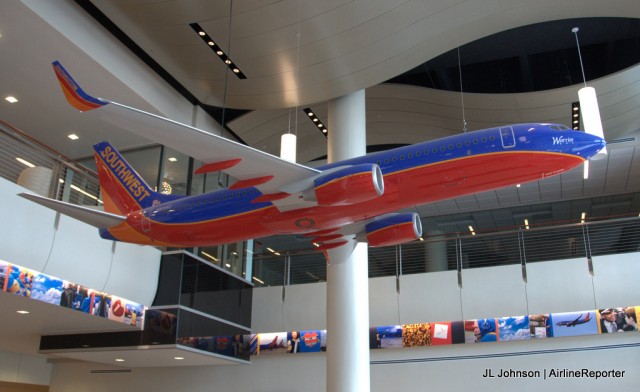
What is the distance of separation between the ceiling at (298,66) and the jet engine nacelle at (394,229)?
4.38 meters

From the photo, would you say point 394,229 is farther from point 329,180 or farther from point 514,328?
point 514,328

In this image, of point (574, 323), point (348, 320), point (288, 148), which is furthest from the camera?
point (574, 323)

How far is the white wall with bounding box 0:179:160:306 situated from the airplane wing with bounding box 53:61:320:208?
14.0 ft

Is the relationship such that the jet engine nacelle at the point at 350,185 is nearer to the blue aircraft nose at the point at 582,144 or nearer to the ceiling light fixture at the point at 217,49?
the blue aircraft nose at the point at 582,144

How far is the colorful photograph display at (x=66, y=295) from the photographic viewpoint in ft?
28.2

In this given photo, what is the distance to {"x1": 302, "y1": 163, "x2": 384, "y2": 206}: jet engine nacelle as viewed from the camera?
200 inches

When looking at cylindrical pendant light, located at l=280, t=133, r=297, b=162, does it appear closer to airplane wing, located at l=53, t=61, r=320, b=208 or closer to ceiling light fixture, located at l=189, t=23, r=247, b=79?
airplane wing, located at l=53, t=61, r=320, b=208

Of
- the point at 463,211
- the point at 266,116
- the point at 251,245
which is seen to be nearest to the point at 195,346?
the point at 251,245

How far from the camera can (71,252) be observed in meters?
9.59

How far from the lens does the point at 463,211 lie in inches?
682

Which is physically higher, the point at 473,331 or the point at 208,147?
the point at 208,147

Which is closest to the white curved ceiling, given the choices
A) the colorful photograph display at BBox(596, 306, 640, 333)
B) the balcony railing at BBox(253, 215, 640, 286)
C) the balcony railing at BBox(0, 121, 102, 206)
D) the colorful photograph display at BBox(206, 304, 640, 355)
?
the balcony railing at BBox(0, 121, 102, 206)

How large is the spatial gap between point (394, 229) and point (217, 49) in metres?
6.00

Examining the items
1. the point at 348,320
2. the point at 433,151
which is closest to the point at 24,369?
the point at 348,320
